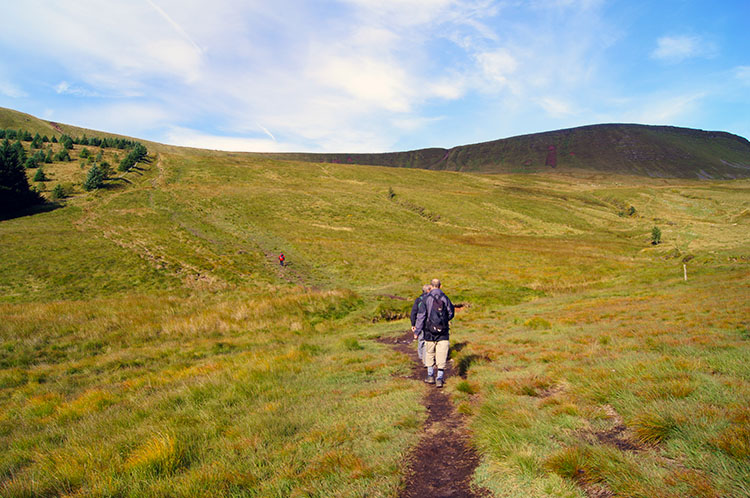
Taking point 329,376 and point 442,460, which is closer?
point 442,460

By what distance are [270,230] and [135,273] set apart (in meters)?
26.3

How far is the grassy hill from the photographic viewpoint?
4.18 metres

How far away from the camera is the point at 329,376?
9367 millimetres

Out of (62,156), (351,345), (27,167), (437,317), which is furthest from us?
(62,156)

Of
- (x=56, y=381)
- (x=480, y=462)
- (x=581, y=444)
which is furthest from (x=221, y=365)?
(x=581, y=444)

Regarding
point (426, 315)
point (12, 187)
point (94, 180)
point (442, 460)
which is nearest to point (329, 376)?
point (426, 315)

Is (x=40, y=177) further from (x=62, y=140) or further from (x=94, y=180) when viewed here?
(x=62, y=140)

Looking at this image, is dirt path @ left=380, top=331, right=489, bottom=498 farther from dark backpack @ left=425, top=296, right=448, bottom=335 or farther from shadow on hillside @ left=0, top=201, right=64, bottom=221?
shadow on hillside @ left=0, top=201, right=64, bottom=221

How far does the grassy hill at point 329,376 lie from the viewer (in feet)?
13.7

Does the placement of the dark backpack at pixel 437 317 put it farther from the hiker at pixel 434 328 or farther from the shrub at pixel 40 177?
the shrub at pixel 40 177

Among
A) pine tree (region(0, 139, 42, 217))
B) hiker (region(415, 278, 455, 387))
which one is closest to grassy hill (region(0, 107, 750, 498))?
hiker (region(415, 278, 455, 387))

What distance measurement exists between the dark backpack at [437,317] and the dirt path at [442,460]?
2.04m

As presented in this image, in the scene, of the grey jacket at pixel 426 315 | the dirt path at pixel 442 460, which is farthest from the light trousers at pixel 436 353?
the dirt path at pixel 442 460

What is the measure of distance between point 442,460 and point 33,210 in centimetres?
6781
